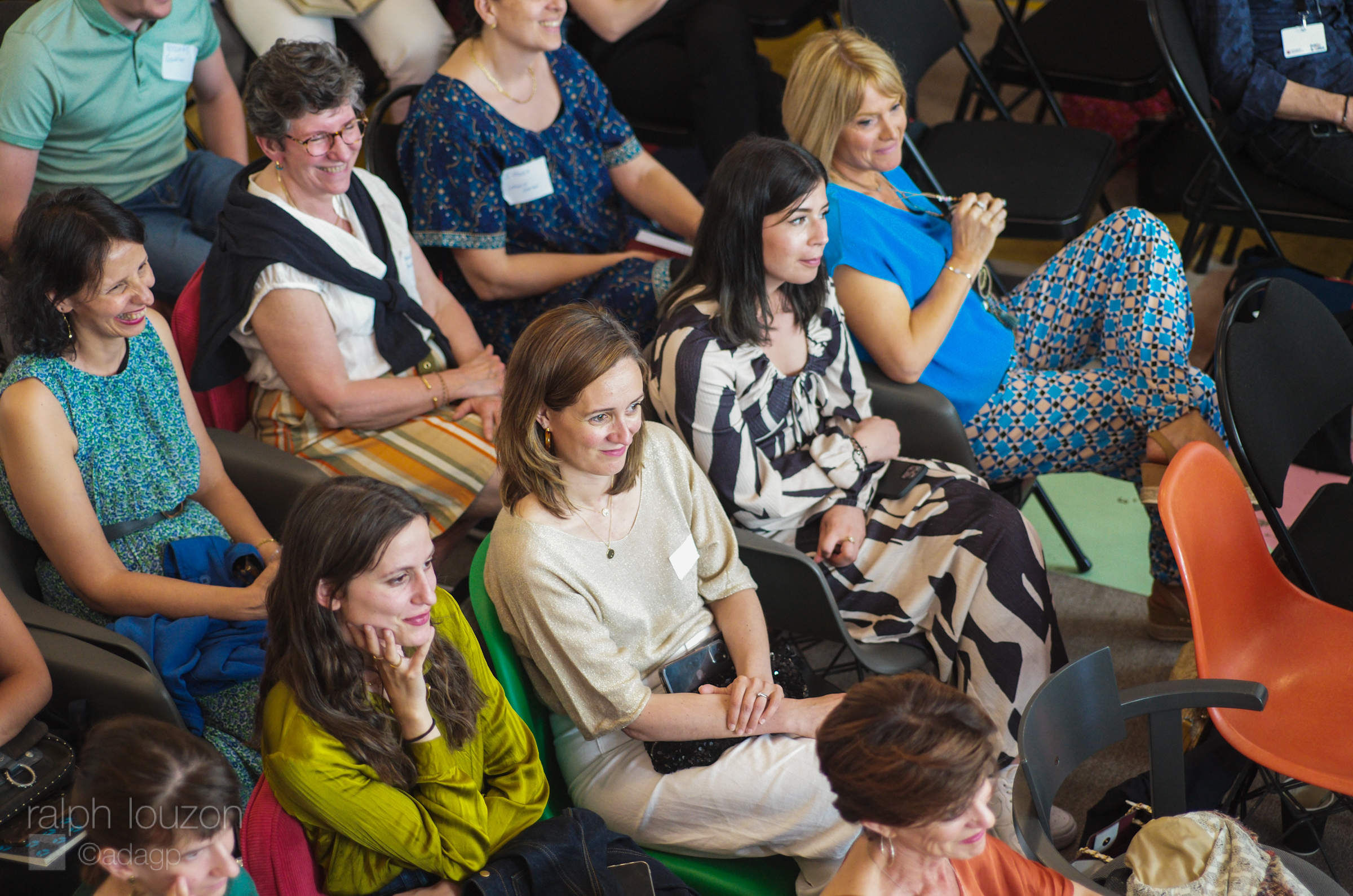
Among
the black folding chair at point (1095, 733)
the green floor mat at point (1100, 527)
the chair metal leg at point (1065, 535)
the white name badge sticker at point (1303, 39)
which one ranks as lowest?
the green floor mat at point (1100, 527)

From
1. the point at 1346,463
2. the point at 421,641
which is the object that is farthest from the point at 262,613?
the point at 1346,463

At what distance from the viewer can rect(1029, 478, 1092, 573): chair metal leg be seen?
2.84m

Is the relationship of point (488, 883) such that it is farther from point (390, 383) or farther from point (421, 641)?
point (390, 383)

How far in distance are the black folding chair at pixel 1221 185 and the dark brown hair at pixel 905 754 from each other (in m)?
2.57

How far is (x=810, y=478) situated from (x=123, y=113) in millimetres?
1946

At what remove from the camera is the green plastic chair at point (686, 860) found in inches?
64.3

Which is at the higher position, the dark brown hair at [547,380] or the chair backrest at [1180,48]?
the chair backrest at [1180,48]

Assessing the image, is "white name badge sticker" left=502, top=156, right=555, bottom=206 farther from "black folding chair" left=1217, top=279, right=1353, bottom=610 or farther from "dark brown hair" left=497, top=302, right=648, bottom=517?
"black folding chair" left=1217, top=279, right=1353, bottom=610

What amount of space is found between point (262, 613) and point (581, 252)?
4.72 ft

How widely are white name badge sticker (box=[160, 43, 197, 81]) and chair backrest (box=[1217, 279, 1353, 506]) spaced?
2566mm

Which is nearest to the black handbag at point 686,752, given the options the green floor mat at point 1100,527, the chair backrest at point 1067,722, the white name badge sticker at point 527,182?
the chair backrest at point 1067,722

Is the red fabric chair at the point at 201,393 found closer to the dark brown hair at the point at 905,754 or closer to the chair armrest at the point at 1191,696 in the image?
the dark brown hair at the point at 905,754

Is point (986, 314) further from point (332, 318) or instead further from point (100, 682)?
point (100, 682)

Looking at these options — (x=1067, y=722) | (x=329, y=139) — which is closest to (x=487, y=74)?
(x=329, y=139)
